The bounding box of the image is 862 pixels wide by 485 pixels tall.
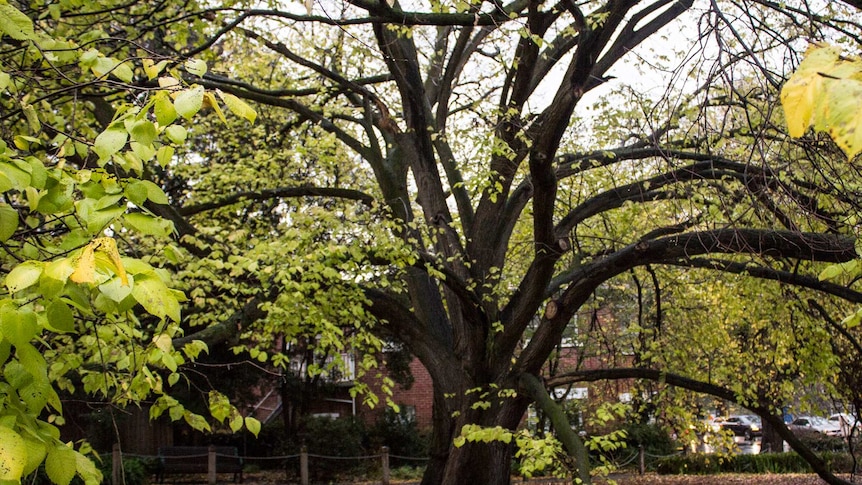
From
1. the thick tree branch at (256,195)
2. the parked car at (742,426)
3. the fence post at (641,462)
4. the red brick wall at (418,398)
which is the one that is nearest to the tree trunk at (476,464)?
the thick tree branch at (256,195)

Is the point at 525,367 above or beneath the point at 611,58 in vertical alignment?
beneath

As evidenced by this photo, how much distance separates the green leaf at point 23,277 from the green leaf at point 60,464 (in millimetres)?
747

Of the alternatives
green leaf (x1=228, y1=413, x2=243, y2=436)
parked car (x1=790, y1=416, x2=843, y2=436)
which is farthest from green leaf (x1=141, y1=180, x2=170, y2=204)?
parked car (x1=790, y1=416, x2=843, y2=436)

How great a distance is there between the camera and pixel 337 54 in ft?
35.8

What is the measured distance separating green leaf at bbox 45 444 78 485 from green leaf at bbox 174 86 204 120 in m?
1.21

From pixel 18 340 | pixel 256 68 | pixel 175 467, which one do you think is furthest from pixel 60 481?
pixel 175 467

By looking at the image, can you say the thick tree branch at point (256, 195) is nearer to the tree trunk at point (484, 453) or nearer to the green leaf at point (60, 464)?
the tree trunk at point (484, 453)

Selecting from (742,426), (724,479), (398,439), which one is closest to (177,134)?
(724,479)

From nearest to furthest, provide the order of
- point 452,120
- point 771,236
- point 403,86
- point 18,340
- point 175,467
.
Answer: point 18,340 < point 771,236 < point 403,86 < point 452,120 < point 175,467

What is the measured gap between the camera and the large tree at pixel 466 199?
22.3 feet

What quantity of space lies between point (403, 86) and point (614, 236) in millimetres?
4175

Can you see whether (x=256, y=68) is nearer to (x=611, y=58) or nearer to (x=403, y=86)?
(x=403, y=86)

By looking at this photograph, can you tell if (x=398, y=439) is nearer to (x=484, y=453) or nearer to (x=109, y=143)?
(x=484, y=453)

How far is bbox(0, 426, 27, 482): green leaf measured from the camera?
6.27 feet
